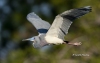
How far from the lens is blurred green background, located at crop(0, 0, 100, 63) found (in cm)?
1161

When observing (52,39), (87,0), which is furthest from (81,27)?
(52,39)

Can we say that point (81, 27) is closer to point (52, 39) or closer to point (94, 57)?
point (94, 57)

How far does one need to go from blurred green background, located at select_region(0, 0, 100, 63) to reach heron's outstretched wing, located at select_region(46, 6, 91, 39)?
4022 mm

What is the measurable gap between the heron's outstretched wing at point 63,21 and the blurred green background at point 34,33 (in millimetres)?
4022

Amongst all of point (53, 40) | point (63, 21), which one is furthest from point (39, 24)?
point (63, 21)

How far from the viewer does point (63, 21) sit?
275 inches

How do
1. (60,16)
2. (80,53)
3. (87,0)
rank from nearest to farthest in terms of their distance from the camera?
(60,16) → (80,53) → (87,0)

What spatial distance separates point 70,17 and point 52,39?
39 centimetres

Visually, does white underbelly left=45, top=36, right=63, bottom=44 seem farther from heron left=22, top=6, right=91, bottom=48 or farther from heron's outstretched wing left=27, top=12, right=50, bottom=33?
heron's outstretched wing left=27, top=12, right=50, bottom=33

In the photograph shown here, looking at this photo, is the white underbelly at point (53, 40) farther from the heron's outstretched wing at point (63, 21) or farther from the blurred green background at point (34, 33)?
the blurred green background at point (34, 33)

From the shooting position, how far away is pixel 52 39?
280 inches

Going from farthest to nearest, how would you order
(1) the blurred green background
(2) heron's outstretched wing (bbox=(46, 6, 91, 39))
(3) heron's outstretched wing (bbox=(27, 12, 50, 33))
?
(1) the blurred green background < (3) heron's outstretched wing (bbox=(27, 12, 50, 33)) < (2) heron's outstretched wing (bbox=(46, 6, 91, 39))

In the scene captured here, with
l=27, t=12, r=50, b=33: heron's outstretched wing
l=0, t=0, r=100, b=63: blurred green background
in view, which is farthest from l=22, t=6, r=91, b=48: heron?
l=0, t=0, r=100, b=63: blurred green background

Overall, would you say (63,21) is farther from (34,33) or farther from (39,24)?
(34,33)
